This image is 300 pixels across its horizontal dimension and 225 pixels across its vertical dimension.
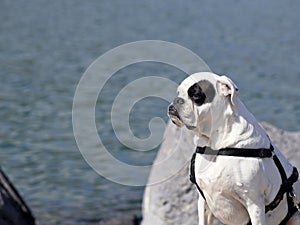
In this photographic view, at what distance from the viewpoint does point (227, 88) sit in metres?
4.72

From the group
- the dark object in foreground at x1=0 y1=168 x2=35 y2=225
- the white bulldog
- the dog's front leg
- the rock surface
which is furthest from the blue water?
the white bulldog

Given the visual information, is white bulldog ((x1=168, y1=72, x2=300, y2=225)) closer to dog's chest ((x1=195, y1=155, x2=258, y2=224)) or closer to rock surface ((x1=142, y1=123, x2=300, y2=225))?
dog's chest ((x1=195, y1=155, x2=258, y2=224))

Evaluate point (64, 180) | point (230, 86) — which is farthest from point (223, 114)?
point (64, 180)

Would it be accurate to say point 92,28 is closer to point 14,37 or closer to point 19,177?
point 14,37

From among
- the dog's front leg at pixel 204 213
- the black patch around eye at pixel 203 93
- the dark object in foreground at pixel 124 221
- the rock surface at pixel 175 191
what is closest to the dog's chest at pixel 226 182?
the dog's front leg at pixel 204 213

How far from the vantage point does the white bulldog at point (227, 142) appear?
4.76 meters

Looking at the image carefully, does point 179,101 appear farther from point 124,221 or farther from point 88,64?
point 88,64

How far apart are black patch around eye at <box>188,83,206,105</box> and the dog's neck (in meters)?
0.11

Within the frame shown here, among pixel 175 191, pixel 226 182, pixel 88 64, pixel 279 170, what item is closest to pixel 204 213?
pixel 226 182

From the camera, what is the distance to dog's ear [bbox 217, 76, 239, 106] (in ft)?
15.4

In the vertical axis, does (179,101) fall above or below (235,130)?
above

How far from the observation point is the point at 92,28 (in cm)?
3412

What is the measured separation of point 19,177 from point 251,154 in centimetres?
1030

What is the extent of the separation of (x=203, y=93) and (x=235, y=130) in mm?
285
